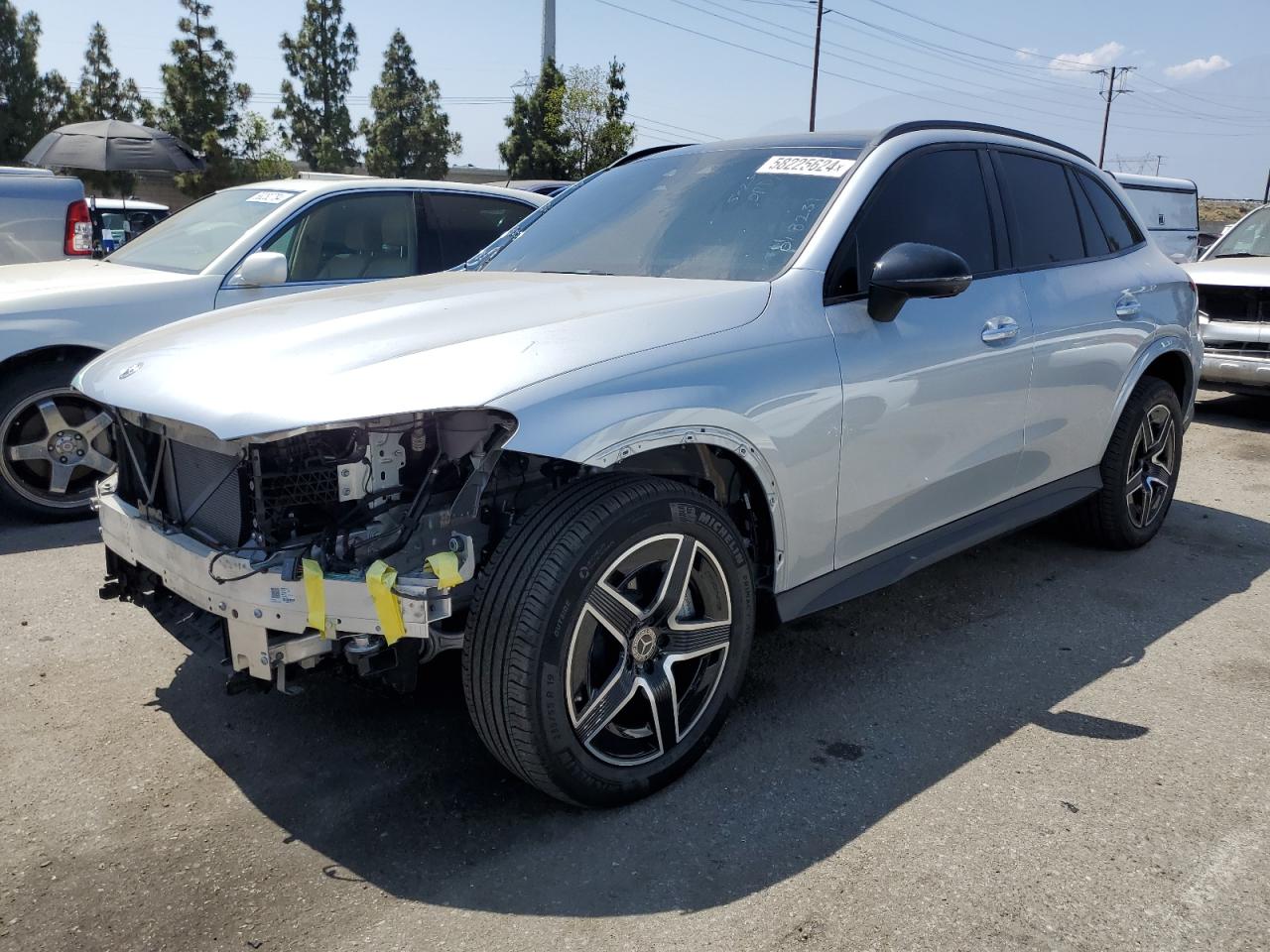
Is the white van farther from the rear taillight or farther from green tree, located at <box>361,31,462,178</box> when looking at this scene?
green tree, located at <box>361,31,462,178</box>

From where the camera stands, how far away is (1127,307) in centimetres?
441

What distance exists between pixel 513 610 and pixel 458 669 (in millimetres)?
1329

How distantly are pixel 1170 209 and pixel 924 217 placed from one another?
1565 centimetres

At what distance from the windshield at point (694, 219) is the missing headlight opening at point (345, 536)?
36.9 inches

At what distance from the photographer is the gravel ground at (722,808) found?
231cm

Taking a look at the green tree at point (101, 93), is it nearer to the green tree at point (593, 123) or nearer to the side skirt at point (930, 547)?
the green tree at point (593, 123)

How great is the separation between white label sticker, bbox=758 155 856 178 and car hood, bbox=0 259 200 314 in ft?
11.4

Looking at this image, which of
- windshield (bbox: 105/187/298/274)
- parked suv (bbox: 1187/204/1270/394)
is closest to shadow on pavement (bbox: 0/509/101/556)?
windshield (bbox: 105/187/298/274)

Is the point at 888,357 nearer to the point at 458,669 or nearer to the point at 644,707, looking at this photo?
the point at 644,707

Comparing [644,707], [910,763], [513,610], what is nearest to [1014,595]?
[910,763]

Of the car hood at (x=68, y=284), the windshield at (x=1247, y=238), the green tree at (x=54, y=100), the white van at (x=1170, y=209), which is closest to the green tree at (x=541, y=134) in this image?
the green tree at (x=54, y=100)

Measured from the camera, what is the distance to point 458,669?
3625 millimetres

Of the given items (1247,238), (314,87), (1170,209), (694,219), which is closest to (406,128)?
(314,87)

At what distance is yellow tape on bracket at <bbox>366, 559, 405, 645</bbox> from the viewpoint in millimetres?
2354
